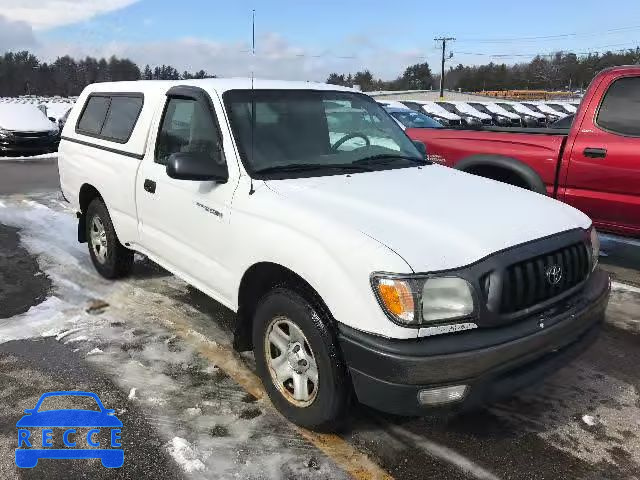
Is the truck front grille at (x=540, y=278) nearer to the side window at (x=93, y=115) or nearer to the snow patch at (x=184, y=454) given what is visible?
the snow patch at (x=184, y=454)

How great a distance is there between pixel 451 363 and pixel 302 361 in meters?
0.85

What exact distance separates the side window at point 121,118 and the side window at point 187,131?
20.4 inches

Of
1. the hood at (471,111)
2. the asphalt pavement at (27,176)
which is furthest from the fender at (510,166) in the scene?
the hood at (471,111)

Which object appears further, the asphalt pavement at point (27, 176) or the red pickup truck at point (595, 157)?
the asphalt pavement at point (27, 176)

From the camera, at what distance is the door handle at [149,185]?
419cm

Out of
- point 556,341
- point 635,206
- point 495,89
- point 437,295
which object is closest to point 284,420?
point 437,295

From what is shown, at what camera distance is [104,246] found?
215 inches

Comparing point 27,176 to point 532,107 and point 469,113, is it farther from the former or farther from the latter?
point 532,107

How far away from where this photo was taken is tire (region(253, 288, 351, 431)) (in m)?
2.75

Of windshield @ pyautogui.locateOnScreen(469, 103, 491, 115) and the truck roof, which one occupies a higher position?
windshield @ pyautogui.locateOnScreen(469, 103, 491, 115)

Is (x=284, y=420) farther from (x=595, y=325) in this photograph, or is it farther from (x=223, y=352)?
(x=595, y=325)

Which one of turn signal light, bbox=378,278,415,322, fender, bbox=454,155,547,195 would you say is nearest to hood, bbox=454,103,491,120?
fender, bbox=454,155,547,195

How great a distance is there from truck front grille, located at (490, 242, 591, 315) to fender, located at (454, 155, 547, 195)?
2555 millimetres

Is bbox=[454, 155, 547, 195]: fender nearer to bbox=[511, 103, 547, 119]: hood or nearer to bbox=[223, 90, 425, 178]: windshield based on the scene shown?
bbox=[223, 90, 425, 178]: windshield
